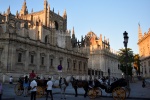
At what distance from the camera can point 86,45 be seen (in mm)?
77500

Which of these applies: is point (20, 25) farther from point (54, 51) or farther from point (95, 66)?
point (95, 66)

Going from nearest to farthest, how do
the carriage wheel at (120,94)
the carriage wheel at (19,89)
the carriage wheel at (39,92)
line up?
the carriage wheel at (120,94)
the carriage wheel at (39,92)
the carriage wheel at (19,89)

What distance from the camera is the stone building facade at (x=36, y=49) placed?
30062 millimetres

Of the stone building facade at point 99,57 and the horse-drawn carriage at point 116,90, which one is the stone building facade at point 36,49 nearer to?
the horse-drawn carriage at point 116,90

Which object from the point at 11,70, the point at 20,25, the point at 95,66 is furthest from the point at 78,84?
the point at 95,66

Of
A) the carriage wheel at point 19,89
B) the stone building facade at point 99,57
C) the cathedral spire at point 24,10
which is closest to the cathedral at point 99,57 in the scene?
the stone building facade at point 99,57

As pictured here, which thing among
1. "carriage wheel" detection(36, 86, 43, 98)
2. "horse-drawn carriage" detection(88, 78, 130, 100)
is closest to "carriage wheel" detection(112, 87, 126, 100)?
"horse-drawn carriage" detection(88, 78, 130, 100)

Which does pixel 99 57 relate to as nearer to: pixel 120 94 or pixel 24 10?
pixel 24 10

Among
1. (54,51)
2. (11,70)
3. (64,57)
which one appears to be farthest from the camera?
(64,57)

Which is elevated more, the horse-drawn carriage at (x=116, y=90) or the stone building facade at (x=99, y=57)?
the stone building facade at (x=99, y=57)

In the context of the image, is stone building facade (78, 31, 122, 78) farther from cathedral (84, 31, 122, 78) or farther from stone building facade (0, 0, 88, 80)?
stone building facade (0, 0, 88, 80)

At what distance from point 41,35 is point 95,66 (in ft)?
104

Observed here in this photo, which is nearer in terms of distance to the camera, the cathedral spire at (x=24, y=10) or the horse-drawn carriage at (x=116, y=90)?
the horse-drawn carriage at (x=116, y=90)

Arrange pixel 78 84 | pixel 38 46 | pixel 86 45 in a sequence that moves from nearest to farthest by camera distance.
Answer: pixel 78 84
pixel 38 46
pixel 86 45
